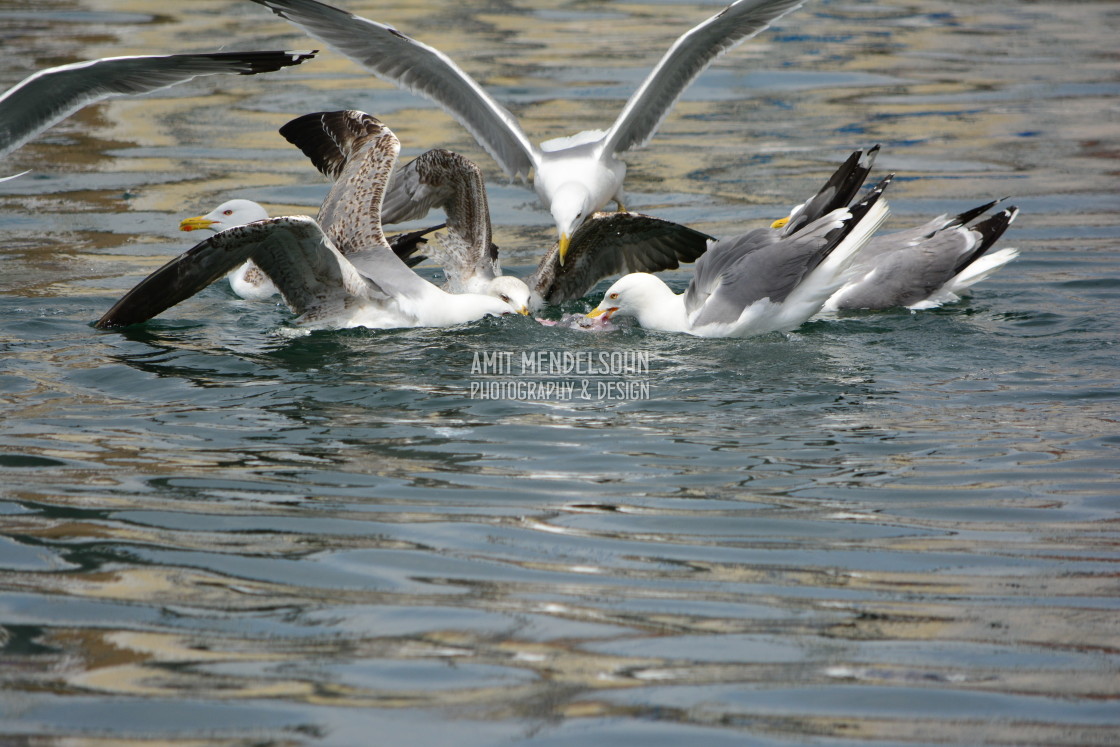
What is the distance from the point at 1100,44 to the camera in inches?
720

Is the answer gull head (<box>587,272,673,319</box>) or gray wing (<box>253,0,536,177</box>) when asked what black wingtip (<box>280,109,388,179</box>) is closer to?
gray wing (<box>253,0,536,177</box>)

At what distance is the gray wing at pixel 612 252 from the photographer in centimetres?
942

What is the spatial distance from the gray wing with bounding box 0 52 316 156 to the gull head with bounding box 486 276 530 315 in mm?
2110

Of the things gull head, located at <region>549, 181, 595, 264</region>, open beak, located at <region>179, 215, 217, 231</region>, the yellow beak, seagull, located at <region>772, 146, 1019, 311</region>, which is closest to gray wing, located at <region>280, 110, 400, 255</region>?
open beak, located at <region>179, 215, 217, 231</region>

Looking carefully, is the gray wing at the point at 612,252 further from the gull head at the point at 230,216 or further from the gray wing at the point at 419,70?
the gull head at the point at 230,216

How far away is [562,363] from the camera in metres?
7.56

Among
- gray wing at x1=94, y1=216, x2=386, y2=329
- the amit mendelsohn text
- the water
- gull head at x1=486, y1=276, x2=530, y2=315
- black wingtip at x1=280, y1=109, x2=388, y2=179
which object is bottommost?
the water

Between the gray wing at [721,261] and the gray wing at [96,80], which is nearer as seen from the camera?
the gray wing at [96,80]

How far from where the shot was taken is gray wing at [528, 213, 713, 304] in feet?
30.9

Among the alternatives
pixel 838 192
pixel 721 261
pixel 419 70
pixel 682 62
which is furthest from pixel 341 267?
pixel 682 62

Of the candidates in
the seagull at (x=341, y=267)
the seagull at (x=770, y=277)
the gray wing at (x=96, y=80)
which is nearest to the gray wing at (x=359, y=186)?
the seagull at (x=341, y=267)

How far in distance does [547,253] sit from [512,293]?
A: 3.96 feet

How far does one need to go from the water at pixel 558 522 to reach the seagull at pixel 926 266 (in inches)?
7.2

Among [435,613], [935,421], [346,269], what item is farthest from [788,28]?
[435,613]
